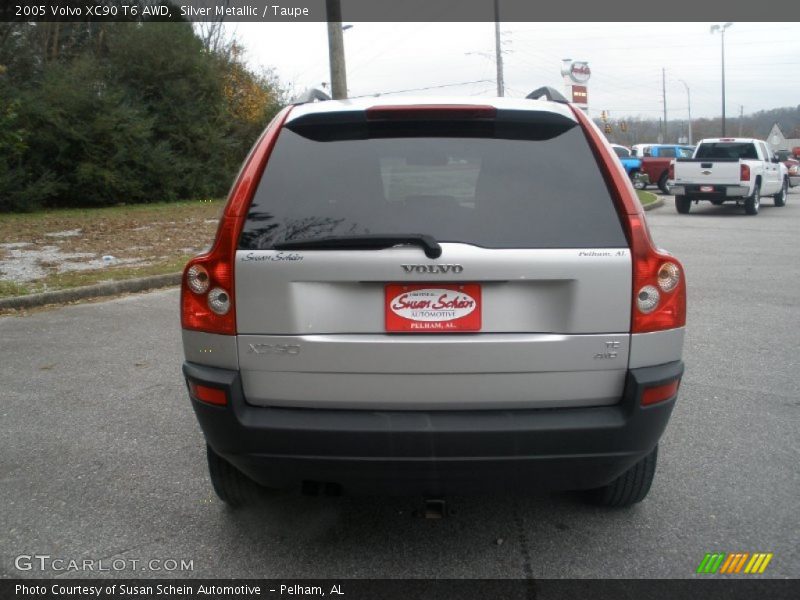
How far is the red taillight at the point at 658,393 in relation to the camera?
9.39ft

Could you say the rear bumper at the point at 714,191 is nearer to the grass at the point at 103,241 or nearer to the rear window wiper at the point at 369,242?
the grass at the point at 103,241

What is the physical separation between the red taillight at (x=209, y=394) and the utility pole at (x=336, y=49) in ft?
47.8

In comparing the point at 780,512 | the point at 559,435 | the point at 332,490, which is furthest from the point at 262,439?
the point at 780,512

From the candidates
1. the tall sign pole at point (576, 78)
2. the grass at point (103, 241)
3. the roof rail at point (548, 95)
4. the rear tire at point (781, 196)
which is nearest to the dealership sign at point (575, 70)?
the tall sign pole at point (576, 78)

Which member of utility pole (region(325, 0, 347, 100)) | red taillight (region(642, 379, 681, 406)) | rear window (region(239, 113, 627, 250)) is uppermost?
utility pole (region(325, 0, 347, 100))

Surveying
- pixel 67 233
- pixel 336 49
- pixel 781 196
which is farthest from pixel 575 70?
pixel 67 233

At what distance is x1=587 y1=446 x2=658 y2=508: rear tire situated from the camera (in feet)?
11.2

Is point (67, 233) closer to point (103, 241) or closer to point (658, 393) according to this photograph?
point (103, 241)

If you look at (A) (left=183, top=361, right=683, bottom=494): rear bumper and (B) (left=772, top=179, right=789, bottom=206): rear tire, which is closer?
(A) (left=183, top=361, right=683, bottom=494): rear bumper

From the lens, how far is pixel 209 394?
2924mm

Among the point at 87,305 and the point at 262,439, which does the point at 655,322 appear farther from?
the point at 87,305

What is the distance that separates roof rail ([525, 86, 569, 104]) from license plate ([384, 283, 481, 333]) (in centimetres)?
113

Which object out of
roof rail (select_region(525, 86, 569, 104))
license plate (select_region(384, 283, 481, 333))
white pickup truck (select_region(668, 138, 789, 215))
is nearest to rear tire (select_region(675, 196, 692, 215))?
white pickup truck (select_region(668, 138, 789, 215))

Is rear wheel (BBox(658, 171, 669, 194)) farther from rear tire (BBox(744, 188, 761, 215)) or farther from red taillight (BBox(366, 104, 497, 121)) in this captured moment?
red taillight (BBox(366, 104, 497, 121))
